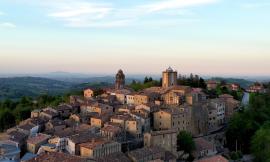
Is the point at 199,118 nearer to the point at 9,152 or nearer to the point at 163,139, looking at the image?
the point at 163,139

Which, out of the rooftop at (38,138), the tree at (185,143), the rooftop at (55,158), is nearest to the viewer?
the rooftop at (55,158)

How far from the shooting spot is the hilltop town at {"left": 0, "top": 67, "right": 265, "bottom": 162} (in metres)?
32.6

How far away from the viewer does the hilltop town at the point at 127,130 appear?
107ft

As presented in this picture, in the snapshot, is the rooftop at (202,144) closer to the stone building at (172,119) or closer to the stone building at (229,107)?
the stone building at (172,119)

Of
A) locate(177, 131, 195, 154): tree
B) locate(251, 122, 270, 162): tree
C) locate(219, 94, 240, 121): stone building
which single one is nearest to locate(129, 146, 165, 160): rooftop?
locate(177, 131, 195, 154): tree

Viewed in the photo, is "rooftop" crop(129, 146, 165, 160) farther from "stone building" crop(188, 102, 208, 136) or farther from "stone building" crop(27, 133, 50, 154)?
"stone building" crop(188, 102, 208, 136)

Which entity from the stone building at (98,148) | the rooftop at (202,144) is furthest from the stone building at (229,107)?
the stone building at (98,148)

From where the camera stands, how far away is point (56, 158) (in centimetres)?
2917

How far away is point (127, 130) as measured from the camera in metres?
38.9

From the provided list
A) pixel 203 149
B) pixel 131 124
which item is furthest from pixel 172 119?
pixel 131 124

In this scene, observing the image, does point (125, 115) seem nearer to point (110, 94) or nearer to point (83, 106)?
point (83, 106)

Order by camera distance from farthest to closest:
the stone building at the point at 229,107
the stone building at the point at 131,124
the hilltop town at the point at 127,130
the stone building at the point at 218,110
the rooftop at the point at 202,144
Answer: the stone building at the point at 229,107, the stone building at the point at 218,110, the rooftop at the point at 202,144, the stone building at the point at 131,124, the hilltop town at the point at 127,130

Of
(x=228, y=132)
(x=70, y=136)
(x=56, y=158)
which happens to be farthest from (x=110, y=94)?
(x=56, y=158)

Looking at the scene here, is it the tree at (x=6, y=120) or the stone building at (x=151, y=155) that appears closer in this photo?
the stone building at (x=151, y=155)
